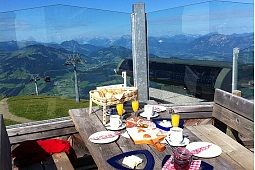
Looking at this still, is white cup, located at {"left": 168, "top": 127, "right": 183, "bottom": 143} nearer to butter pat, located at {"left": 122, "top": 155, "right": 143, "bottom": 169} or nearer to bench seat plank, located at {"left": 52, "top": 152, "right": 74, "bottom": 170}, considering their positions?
butter pat, located at {"left": 122, "top": 155, "right": 143, "bottom": 169}

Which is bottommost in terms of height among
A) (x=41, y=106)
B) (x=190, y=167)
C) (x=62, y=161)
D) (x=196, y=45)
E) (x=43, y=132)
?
(x=62, y=161)

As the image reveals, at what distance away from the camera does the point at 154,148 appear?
6.46 ft

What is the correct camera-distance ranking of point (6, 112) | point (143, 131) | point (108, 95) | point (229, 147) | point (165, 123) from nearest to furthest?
point (143, 131) → point (165, 123) → point (108, 95) → point (229, 147) → point (6, 112)

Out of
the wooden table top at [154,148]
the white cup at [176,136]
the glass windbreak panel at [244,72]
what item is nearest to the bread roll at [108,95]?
the wooden table top at [154,148]

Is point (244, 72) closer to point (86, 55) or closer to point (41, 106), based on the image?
point (86, 55)

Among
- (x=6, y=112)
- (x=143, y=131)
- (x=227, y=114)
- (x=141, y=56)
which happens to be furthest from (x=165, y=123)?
(x=6, y=112)

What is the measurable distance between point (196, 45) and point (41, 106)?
2.07 metres

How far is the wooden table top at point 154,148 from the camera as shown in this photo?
1798 millimetres

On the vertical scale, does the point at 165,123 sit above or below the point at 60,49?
below

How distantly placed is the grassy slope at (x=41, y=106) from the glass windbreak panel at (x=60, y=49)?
0.06 m

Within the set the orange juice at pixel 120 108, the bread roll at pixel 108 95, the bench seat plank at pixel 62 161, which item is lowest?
the bench seat plank at pixel 62 161

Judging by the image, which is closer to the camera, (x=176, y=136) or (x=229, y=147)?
(x=176, y=136)

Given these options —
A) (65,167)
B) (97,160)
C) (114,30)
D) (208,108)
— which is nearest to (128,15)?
(114,30)

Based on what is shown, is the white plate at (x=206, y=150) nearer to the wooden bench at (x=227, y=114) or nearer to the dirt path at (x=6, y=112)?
the wooden bench at (x=227, y=114)
